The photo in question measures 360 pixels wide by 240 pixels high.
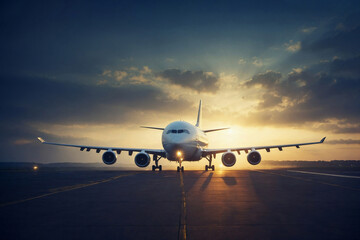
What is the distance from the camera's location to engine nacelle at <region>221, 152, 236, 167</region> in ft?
94.9

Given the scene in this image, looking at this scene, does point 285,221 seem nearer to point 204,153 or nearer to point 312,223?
point 312,223

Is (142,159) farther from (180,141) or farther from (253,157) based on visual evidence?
(253,157)

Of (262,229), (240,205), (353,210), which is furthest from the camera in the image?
(240,205)

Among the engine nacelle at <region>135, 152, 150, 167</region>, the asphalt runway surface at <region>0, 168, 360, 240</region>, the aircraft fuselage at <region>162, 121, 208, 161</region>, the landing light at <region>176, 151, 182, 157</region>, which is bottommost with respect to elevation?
the asphalt runway surface at <region>0, 168, 360, 240</region>

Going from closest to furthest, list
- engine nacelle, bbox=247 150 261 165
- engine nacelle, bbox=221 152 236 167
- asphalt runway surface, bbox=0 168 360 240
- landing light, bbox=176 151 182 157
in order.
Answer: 1. asphalt runway surface, bbox=0 168 360 240
2. landing light, bbox=176 151 182 157
3. engine nacelle, bbox=247 150 261 165
4. engine nacelle, bbox=221 152 236 167

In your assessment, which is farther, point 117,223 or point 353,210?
point 353,210

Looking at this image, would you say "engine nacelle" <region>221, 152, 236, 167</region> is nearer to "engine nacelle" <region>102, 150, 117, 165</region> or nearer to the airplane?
the airplane

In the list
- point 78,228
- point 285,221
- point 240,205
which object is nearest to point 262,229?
point 285,221

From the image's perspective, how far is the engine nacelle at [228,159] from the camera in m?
28.9

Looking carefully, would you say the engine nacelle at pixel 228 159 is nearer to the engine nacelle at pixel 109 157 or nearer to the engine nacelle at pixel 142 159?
the engine nacelle at pixel 142 159

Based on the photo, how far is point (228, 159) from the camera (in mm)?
29141

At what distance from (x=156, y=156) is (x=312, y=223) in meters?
28.1

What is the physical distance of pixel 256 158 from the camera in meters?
28.5

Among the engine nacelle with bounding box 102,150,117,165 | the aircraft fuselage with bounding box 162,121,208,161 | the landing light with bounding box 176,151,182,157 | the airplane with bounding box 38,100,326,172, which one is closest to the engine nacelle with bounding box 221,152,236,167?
the airplane with bounding box 38,100,326,172
